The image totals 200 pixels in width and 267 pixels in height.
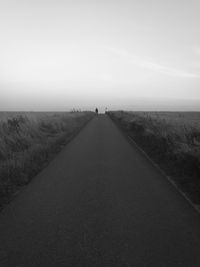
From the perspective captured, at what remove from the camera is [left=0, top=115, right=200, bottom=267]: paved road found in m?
4.05

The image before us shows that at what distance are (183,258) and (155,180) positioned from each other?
4.24m

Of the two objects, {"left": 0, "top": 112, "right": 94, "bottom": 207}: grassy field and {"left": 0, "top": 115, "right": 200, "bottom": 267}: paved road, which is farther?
{"left": 0, "top": 112, "right": 94, "bottom": 207}: grassy field

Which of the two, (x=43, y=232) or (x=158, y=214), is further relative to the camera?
(x=158, y=214)

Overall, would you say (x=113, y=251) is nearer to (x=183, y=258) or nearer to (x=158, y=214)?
(x=183, y=258)

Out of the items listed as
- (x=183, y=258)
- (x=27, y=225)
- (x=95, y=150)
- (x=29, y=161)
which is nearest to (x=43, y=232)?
(x=27, y=225)

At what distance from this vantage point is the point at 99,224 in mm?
5117

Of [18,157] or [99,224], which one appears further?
[18,157]

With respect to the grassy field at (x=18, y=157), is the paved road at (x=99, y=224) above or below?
below

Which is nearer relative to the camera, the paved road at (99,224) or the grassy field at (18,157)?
the paved road at (99,224)

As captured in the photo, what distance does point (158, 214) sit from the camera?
567cm

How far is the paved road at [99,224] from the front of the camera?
13.3 feet

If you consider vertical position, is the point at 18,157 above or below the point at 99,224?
above

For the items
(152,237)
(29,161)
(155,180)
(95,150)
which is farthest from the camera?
(95,150)

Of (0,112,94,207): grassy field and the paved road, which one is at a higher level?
(0,112,94,207): grassy field
